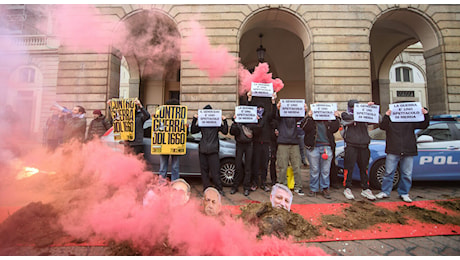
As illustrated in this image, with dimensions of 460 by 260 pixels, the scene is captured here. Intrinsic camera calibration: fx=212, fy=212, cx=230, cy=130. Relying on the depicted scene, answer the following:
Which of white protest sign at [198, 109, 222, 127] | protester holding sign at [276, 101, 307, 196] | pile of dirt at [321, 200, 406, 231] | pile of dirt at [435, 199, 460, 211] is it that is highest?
white protest sign at [198, 109, 222, 127]

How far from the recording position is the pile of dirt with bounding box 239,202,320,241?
246cm

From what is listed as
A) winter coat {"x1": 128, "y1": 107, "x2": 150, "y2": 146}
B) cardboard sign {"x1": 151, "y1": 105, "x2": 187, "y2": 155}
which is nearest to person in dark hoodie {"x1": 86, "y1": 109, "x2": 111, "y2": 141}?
winter coat {"x1": 128, "y1": 107, "x2": 150, "y2": 146}

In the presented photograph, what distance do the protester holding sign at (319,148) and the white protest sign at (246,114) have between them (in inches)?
40.2

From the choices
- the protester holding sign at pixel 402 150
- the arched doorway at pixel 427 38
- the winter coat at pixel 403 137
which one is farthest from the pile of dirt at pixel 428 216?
the arched doorway at pixel 427 38

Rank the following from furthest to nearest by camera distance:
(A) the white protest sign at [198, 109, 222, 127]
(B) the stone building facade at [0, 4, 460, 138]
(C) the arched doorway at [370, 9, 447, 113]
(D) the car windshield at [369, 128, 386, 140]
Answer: (C) the arched doorway at [370, 9, 447, 113]
(B) the stone building facade at [0, 4, 460, 138]
(D) the car windshield at [369, 128, 386, 140]
(A) the white protest sign at [198, 109, 222, 127]

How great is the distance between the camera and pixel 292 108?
4.36 meters

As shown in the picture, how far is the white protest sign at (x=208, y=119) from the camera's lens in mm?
4195

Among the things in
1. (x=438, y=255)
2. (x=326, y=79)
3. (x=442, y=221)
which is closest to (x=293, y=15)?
(x=326, y=79)

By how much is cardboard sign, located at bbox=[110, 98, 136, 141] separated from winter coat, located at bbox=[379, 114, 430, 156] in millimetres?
5062

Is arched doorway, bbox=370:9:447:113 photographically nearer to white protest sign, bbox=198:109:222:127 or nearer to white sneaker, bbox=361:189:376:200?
white sneaker, bbox=361:189:376:200

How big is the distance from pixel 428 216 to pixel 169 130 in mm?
4387

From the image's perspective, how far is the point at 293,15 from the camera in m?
8.99
